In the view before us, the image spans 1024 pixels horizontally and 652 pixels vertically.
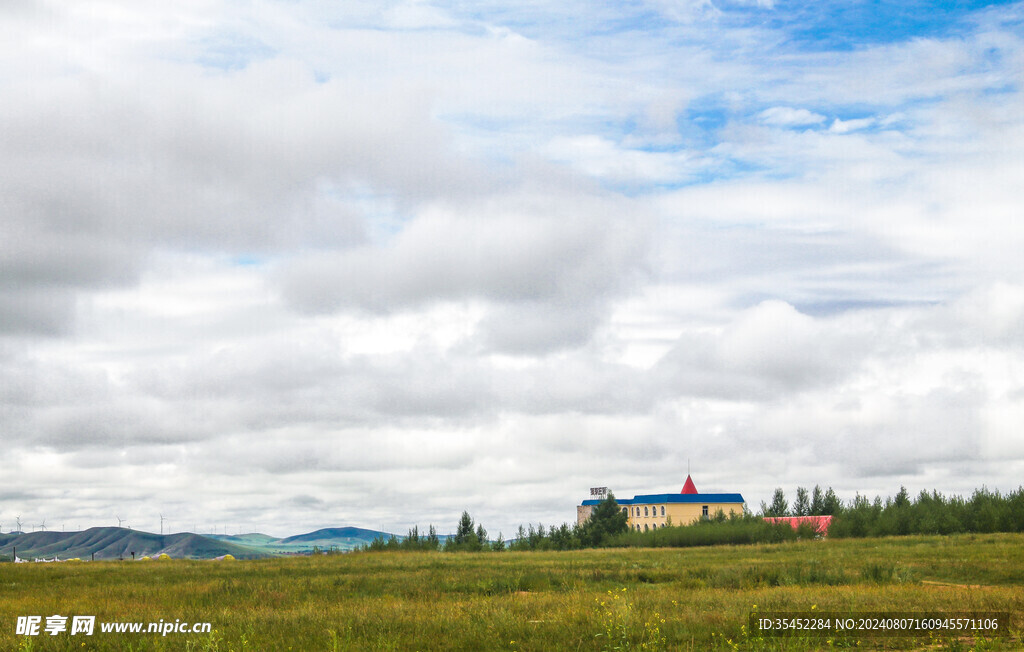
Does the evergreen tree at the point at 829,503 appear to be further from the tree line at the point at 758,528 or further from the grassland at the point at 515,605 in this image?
the grassland at the point at 515,605

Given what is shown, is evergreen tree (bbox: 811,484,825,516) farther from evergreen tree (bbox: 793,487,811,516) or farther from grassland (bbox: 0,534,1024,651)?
grassland (bbox: 0,534,1024,651)

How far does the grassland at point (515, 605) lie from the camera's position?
1772 centimetres

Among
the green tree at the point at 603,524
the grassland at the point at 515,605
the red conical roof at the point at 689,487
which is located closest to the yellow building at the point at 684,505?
the red conical roof at the point at 689,487

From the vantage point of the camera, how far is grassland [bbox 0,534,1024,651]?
17.7m

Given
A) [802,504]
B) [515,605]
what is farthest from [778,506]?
[515,605]

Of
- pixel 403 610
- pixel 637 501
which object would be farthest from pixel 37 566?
pixel 637 501

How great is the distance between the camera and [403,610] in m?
22.8

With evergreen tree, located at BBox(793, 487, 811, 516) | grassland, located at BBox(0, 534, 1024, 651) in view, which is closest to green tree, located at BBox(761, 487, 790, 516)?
evergreen tree, located at BBox(793, 487, 811, 516)

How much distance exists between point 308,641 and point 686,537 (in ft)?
302

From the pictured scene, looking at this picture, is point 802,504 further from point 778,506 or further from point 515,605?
point 515,605

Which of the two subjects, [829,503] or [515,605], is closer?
[515,605]

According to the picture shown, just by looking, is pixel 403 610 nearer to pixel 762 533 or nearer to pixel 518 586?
pixel 518 586

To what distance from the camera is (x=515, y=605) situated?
22984 mm

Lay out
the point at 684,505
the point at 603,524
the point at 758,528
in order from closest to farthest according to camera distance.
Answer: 1. the point at 758,528
2. the point at 603,524
3. the point at 684,505
